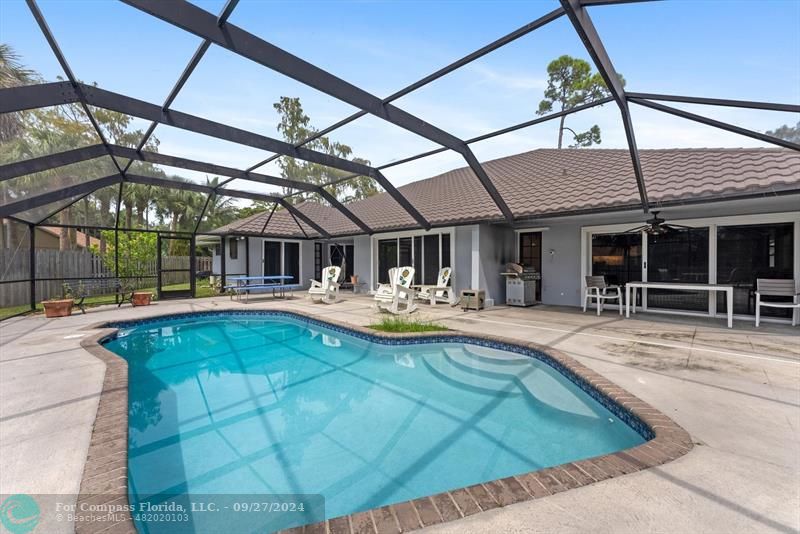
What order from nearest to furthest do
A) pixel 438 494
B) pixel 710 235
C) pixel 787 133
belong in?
1. pixel 438 494
2. pixel 787 133
3. pixel 710 235

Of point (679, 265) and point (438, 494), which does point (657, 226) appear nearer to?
point (679, 265)

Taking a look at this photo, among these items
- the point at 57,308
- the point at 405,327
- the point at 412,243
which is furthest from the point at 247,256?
the point at 405,327

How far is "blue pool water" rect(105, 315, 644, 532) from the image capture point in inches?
105

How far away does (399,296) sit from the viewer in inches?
336

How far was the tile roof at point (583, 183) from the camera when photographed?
20.6 ft

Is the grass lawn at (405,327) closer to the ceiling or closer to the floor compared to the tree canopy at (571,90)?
closer to the floor

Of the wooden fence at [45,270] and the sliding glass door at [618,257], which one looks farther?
the wooden fence at [45,270]

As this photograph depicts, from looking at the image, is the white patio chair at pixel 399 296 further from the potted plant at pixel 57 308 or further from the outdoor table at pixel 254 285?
the potted plant at pixel 57 308

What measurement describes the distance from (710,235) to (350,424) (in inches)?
349

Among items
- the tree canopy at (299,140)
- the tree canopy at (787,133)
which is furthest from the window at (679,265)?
the tree canopy at (299,140)

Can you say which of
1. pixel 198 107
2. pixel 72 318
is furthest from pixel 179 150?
pixel 72 318

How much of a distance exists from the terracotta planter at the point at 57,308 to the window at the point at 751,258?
50.5 ft

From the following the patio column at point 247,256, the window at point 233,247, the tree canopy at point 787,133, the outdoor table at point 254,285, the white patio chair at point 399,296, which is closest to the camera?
the tree canopy at point 787,133

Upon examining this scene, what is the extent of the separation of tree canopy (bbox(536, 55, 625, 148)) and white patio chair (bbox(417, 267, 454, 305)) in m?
14.4
